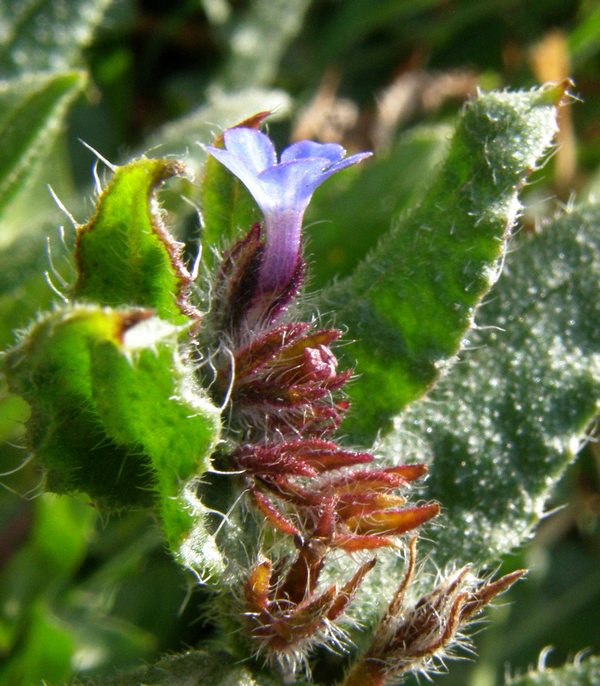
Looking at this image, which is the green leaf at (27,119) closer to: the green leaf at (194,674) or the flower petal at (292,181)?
the flower petal at (292,181)

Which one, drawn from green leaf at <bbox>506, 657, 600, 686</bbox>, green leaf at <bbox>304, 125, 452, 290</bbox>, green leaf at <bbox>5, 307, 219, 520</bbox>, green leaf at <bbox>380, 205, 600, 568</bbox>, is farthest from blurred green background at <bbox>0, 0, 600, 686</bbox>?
green leaf at <bbox>5, 307, 219, 520</bbox>

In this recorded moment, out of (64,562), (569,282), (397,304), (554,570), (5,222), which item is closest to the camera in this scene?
(397,304)

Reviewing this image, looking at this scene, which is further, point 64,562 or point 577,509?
point 577,509

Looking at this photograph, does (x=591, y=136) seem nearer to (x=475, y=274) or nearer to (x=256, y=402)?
(x=475, y=274)

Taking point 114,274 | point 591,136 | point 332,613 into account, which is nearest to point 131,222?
point 114,274

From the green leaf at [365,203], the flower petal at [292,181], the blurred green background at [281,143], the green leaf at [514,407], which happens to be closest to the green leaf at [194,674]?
the blurred green background at [281,143]

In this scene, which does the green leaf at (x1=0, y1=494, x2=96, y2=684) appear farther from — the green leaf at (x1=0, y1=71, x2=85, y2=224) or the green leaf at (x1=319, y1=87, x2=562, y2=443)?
the green leaf at (x1=319, y1=87, x2=562, y2=443)

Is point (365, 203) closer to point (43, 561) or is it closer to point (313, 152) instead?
point (313, 152)
